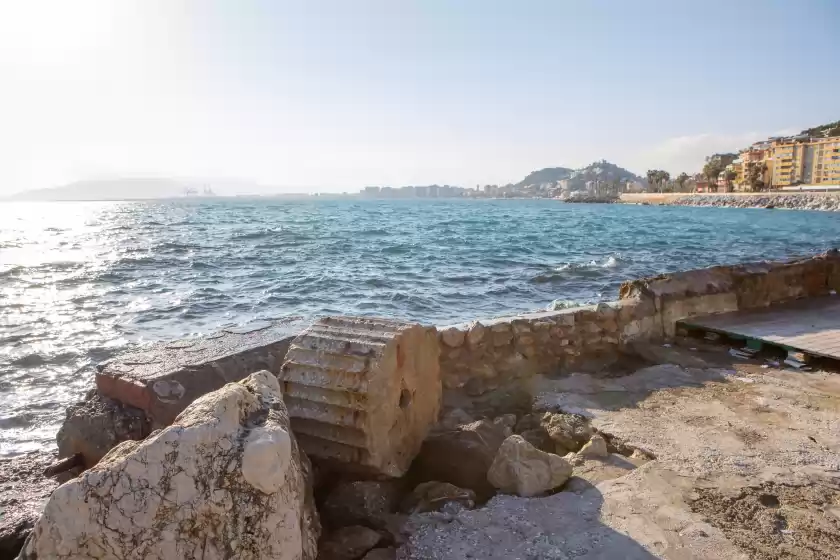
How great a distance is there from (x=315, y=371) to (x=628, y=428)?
8.09 ft

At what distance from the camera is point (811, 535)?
3.03 meters

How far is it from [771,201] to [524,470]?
9348cm

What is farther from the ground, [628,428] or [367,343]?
[367,343]

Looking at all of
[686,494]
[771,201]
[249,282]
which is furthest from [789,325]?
[771,201]

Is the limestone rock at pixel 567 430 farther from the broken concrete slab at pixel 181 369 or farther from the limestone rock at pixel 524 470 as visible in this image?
the broken concrete slab at pixel 181 369

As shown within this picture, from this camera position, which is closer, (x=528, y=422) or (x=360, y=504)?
(x=360, y=504)

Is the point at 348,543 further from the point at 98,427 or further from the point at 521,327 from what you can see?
the point at 521,327

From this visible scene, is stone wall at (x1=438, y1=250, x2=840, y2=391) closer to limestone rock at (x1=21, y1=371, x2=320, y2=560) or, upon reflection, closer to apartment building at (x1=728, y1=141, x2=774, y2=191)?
limestone rock at (x1=21, y1=371, x2=320, y2=560)

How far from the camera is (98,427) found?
3.74 m

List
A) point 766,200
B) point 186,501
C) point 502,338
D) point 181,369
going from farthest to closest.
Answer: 1. point 766,200
2. point 502,338
3. point 181,369
4. point 186,501

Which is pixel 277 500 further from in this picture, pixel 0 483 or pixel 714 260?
pixel 714 260

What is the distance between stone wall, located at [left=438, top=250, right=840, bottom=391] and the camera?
18.4ft

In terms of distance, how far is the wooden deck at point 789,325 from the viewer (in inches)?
255

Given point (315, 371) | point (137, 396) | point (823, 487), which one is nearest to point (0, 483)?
point (137, 396)
